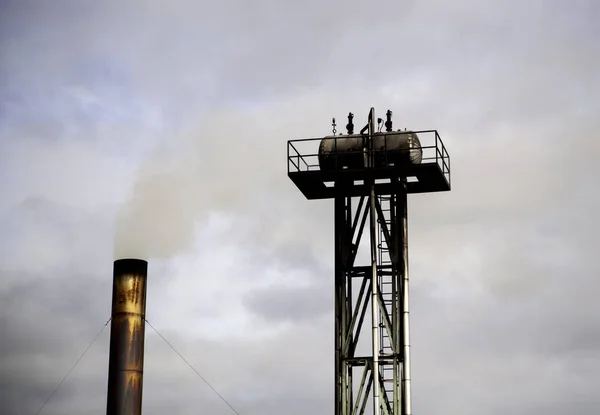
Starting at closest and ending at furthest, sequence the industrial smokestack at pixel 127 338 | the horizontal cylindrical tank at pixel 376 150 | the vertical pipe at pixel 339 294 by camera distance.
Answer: the industrial smokestack at pixel 127 338 < the vertical pipe at pixel 339 294 < the horizontal cylindrical tank at pixel 376 150

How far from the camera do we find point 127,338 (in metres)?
47.8

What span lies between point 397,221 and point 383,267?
5.53ft

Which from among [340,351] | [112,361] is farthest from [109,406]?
[340,351]

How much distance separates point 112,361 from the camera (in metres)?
47.7

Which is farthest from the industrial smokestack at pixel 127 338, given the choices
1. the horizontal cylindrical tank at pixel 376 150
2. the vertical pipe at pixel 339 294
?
the horizontal cylindrical tank at pixel 376 150

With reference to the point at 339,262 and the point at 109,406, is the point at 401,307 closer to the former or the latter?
the point at 339,262

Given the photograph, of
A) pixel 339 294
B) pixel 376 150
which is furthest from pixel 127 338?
pixel 376 150

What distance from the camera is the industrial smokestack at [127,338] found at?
47.3 meters

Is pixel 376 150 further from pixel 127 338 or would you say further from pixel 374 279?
pixel 127 338

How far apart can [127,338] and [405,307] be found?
9.22m

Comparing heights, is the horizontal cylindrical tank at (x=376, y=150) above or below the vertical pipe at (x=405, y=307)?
above

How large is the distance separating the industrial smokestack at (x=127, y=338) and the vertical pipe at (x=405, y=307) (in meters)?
8.55

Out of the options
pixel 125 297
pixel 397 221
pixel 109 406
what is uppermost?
pixel 397 221

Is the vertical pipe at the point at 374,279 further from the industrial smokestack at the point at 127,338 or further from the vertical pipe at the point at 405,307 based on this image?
the industrial smokestack at the point at 127,338
